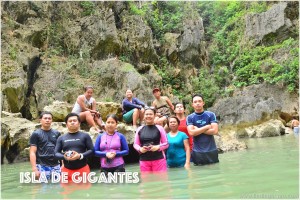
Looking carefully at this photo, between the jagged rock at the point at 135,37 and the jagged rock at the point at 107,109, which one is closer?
the jagged rock at the point at 107,109

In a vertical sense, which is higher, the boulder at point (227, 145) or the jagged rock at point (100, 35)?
the jagged rock at point (100, 35)

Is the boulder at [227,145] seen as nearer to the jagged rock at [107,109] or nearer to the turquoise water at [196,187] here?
the jagged rock at [107,109]

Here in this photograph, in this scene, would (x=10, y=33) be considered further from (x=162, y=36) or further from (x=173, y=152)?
(x=173, y=152)

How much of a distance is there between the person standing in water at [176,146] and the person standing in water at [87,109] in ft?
8.51

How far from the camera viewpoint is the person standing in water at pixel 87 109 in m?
8.33

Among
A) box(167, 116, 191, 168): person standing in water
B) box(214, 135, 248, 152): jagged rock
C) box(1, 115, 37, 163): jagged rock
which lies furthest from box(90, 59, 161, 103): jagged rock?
box(167, 116, 191, 168): person standing in water

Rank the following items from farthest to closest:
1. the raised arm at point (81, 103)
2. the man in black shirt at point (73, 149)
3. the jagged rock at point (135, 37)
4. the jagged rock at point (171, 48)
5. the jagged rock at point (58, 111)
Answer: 1. the jagged rock at point (171, 48)
2. the jagged rock at point (135, 37)
3. the jagged rock at point (58, 111)
4. the raised arm at point (81, 103)
5. the man in black shirt at point (73, 149)

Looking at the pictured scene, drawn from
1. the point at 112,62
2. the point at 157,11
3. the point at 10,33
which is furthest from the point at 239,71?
the point at 10,33

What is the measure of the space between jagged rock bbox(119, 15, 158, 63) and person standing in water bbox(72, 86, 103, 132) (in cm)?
→ 1418

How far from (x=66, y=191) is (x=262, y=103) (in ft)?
50.5

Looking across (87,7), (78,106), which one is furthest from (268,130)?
(87,7)

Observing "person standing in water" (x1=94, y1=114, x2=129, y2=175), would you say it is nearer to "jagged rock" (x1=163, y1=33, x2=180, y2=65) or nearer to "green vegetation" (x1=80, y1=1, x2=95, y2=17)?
"green vegetation" (x1=80, y1=1, x2=95, y2=17)

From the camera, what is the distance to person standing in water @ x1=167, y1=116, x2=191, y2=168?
239 inches

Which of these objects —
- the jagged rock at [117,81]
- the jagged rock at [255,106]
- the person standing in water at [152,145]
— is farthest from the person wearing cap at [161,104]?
the jagged rock at [255,106]
